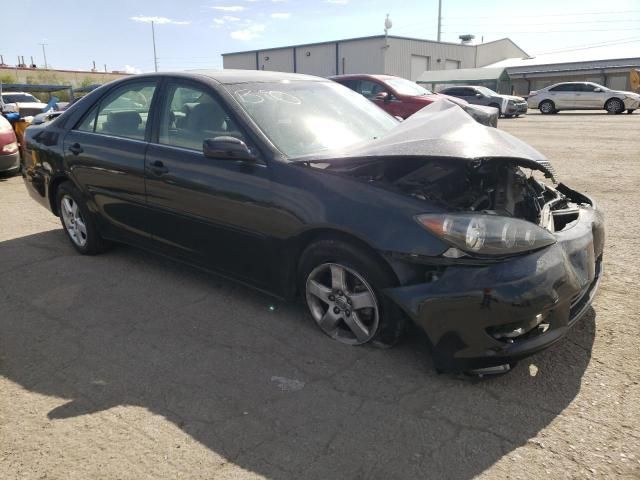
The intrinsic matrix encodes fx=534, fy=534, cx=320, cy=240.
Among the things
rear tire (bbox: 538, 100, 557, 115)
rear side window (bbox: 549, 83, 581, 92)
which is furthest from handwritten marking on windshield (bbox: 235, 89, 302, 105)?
rear tire (bbox: 538, 100, 557, 115)

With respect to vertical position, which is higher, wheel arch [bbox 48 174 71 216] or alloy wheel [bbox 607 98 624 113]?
alloy wheel [bbox 607 98 624 113]

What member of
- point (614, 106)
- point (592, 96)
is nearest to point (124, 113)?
point (614, 106)

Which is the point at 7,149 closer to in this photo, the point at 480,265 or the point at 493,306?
the point at 480,265

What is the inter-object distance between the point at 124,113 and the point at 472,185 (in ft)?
9.26

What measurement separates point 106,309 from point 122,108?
5.48 ft

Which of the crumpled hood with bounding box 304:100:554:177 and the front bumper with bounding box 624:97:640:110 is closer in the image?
the crumpled hood with bounding box 304:100:554:177

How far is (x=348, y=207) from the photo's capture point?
2.89 m

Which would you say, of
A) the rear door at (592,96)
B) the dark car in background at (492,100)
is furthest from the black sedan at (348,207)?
the rear door at (592,96)

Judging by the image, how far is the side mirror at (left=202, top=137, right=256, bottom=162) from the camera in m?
3.23

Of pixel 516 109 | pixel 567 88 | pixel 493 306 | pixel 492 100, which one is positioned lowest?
pixel 493 306

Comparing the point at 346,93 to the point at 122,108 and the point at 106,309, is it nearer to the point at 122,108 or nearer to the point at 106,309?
the point at 122,108

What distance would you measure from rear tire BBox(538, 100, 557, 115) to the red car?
81.6 feet

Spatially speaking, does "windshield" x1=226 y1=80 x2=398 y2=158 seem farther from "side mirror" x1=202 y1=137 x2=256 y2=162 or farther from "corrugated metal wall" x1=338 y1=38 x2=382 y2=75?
"corrugated metal wall" x1=338 y1=38 x2=382 y2=75

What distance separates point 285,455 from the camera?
7.48 feet
